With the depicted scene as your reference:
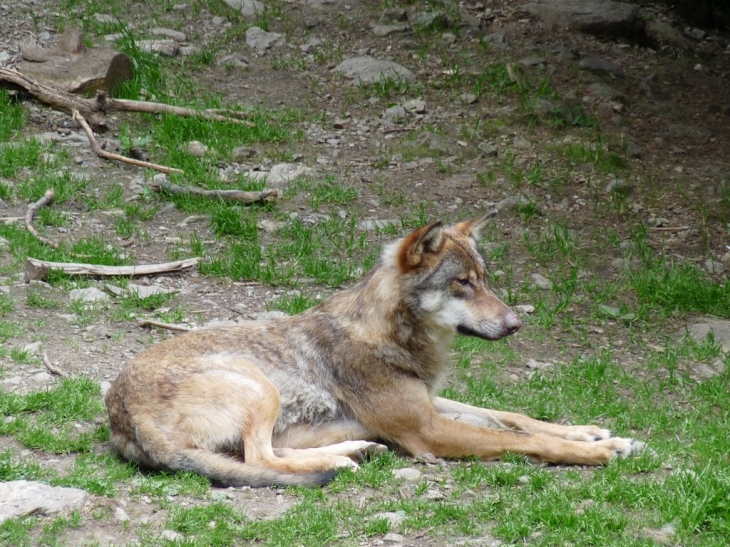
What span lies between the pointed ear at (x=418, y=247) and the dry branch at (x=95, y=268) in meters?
3.31

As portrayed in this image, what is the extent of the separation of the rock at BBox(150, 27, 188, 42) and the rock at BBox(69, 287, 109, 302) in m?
6.27

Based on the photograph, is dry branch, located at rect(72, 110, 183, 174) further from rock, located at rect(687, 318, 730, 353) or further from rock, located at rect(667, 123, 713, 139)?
rock, located at rect(667, 123, 713, 139)

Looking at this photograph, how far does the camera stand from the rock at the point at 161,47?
13.1 metres

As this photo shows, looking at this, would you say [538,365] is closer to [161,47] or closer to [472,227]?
[472,227]

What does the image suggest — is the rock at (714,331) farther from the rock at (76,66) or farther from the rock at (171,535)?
the rock at (76,66)

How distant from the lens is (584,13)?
1474 centimetres

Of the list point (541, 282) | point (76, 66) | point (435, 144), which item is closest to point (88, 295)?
point (541, 282)

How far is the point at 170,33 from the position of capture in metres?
13.8

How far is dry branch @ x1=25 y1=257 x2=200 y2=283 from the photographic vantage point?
8594 millimetres

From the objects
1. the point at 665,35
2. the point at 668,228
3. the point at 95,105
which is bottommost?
the point at 668,228

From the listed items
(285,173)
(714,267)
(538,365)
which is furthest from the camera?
(285,173)

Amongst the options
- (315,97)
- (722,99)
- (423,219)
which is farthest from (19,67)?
(722,99)

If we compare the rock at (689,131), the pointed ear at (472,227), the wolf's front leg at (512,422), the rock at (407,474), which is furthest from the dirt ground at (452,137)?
the rock at (407,474)

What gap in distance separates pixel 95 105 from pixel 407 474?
7.68 metres
